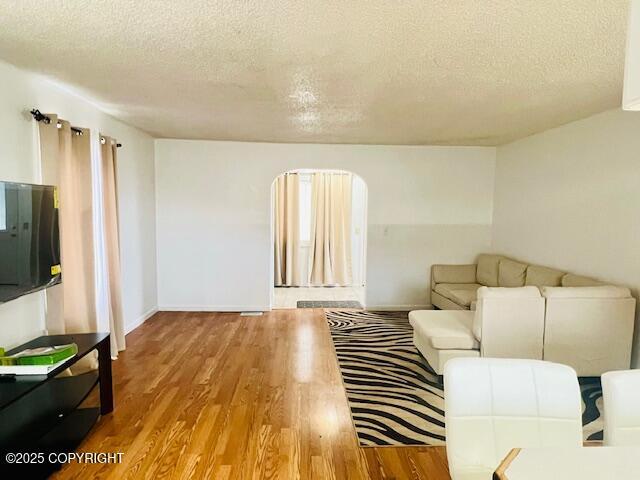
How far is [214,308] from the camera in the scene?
555 cm

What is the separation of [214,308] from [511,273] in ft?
13.2

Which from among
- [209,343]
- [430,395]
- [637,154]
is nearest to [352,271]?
[209,343]

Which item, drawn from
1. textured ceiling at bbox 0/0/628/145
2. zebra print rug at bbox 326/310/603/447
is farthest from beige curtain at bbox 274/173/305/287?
textured ceiling at bbox 0/0/628/145

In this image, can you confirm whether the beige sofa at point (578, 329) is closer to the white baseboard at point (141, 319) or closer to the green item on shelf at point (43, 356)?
the green item on shelf at point (43, 356)

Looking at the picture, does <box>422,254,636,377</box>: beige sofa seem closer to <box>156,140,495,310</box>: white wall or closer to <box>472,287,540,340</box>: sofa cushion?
<box>472,287,540,340</box>: sofa cushion

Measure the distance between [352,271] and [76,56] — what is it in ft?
19.4

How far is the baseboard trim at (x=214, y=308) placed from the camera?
5500 millimetres

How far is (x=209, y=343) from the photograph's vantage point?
4219mm

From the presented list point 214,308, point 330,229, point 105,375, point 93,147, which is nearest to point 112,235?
point 93,147

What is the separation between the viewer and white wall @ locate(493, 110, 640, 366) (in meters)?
3.26

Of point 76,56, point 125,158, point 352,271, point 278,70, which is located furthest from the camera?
point 352,271

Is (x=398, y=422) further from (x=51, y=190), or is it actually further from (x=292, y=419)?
(x=51, y=190)

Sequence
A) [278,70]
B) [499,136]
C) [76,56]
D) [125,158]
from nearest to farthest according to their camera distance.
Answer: [76,56] < [278,70] < [125,158] < [499,136]

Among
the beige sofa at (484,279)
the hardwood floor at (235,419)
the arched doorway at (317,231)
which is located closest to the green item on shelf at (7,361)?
the hardwood floor at (235,419)
